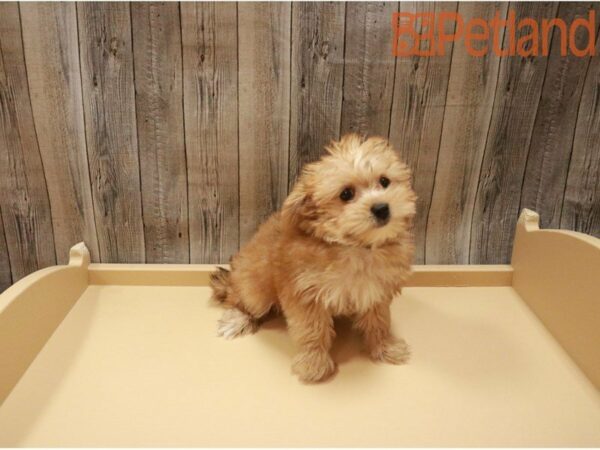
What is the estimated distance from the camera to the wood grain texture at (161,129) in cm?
132

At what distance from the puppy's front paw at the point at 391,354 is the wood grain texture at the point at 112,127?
838 mm

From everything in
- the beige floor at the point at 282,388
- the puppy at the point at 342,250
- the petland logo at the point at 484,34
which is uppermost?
the petland logo at the point at 484,34

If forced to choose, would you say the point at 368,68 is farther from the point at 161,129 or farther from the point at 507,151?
the point at 161,129

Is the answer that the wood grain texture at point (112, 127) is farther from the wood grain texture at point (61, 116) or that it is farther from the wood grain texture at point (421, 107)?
the wood grain texture at point (421, 107)

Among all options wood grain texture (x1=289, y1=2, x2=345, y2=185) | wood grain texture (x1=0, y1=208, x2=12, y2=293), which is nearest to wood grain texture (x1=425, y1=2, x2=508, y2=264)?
wood grain texture (x1=289, y1=2, x2=345, y2=185)

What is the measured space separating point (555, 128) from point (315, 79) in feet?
2.46

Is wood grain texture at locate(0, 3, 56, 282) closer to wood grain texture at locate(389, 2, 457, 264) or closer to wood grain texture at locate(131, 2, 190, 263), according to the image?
wood grain texture at locate(131, 2, 190, 263)

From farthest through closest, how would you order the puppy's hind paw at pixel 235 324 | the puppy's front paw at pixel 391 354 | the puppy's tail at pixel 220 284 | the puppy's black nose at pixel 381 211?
1. the puppy's tail at pixel 220 284
2. the puppy's hind paw at pixel 235 324
3. the puppy's front paw at pixel 391 354
4. the puppy's black nose at pixel 381 211

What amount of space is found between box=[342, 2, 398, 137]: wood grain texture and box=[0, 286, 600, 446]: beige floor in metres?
0.59

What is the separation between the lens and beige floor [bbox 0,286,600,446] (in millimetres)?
1018

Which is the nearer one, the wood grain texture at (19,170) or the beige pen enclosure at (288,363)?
the beige pen enclosure at (288,363)

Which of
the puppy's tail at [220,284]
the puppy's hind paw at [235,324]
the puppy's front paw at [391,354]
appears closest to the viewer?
the puppy's front paw at [391,354]

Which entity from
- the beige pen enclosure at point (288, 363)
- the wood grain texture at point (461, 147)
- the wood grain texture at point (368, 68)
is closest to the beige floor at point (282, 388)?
the beige pen enclosure at point (288, 363)

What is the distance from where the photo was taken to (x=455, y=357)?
1.26 metres
